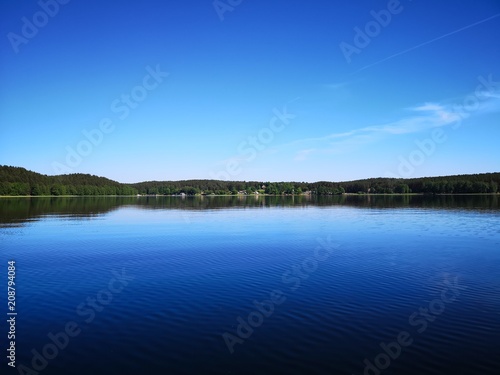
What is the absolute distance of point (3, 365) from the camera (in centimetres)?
1148

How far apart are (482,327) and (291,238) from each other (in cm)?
2693

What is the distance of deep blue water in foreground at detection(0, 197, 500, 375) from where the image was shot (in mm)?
11625

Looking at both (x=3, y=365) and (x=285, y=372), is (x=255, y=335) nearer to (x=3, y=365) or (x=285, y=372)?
(x=285, y=372)

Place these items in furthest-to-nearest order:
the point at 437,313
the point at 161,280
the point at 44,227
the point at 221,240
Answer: the point at 44,227 → the point at 221,240 → the point at 161,280 → the point at 437,313

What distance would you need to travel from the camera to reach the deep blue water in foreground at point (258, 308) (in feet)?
38.1

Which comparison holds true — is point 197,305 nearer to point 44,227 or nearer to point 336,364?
point 336,364

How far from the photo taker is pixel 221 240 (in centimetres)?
3909

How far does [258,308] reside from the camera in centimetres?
1666

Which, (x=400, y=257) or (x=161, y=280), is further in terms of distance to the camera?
(x=400, y=257)

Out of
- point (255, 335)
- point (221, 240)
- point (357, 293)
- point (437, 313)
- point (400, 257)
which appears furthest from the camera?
point (221, 240)

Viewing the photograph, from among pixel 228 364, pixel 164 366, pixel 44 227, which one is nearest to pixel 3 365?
pixel 164 366

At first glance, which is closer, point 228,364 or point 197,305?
point 228,364

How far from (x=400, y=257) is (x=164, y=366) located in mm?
22451

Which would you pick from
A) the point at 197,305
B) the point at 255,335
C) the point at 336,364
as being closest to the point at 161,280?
the point at 197,305
